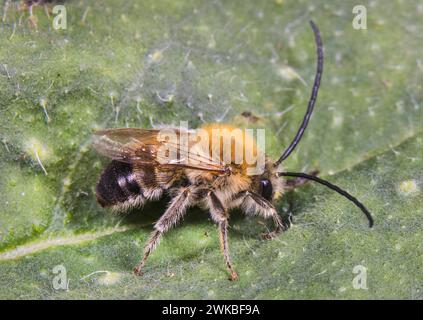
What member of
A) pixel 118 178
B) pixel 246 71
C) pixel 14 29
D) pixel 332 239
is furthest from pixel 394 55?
pixel 14 29

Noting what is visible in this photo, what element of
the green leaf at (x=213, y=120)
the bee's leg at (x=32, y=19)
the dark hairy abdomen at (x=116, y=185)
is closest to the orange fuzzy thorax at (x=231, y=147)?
the green leaf at (x=213, y=120)

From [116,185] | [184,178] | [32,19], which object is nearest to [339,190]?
[184,178]

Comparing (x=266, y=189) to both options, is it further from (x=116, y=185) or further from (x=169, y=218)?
(x=116, y=185)

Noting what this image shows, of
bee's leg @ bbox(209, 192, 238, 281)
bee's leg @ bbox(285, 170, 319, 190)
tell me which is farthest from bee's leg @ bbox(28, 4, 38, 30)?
bee's leg @ bbox(285, 170, 319, 190)

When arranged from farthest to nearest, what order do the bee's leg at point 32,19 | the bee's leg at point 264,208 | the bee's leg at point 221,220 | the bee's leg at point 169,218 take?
1. the bee's leg at point 32,19
2. the bee's leg at point 264,208
3. the bee's leg at point 169,218
4. the bee's leg at point 221,220

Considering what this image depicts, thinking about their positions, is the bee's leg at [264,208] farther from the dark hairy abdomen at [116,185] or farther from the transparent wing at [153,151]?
the dark hairy abdomen at [116,185]

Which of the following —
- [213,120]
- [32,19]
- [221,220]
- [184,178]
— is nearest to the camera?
[221,220]
